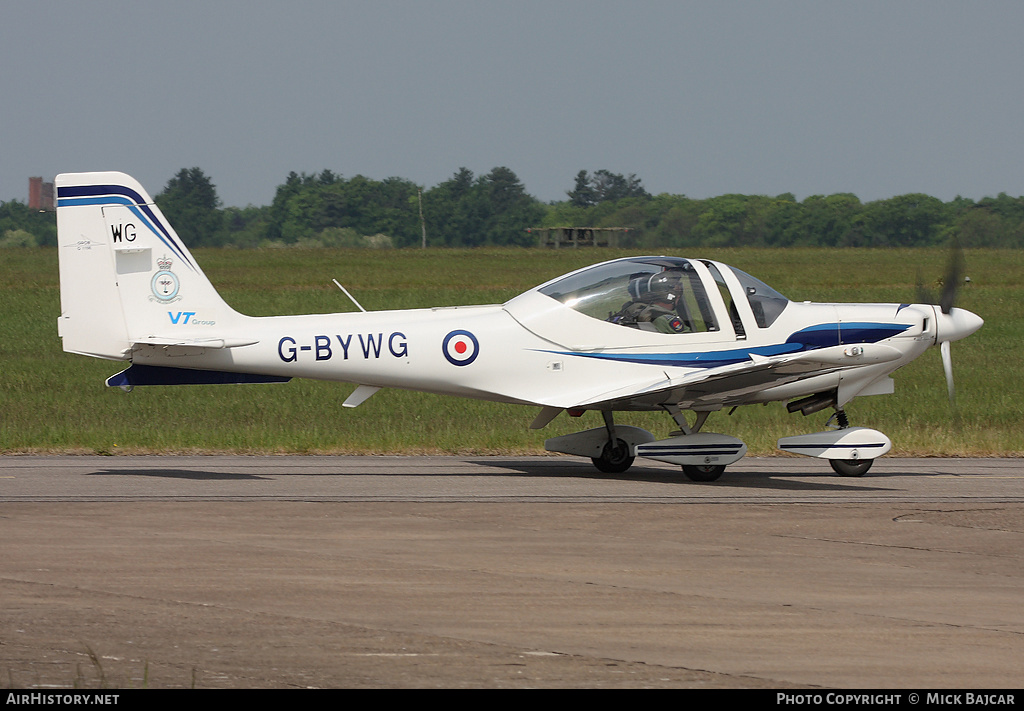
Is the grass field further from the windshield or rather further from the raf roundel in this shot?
the windshield

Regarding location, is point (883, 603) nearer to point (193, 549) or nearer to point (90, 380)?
point (193, 549)

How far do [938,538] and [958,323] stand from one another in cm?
417

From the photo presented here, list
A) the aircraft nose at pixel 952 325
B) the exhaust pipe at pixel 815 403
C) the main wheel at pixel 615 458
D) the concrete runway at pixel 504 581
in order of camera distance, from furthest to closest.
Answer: the main wheel at pixel 615 458 < the exhaust pipe at pixel 815 403 < the aircraft nose at pixel 952 325 < the concrete runway at pixel 504 581

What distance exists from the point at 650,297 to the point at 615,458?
189cm

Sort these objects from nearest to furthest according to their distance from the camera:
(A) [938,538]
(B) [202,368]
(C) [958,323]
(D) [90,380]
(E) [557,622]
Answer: (E) [557,622] → (A) [938,538] → (B) [202,368] → (C) [958,323] → (D) [90,380]

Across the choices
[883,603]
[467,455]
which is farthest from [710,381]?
[883,603]

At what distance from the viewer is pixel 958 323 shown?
41.9 ft

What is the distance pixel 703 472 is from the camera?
12453 mm

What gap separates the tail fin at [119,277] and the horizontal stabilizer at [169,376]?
9.8 inches

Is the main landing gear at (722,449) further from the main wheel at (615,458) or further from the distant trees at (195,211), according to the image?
the distant trees at (195,211)

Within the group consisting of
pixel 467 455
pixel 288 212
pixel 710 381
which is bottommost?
pixel 467 455

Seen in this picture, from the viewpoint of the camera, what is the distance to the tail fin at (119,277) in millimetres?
11812

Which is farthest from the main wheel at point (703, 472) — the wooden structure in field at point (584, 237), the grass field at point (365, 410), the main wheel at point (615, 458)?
the wooden structure in field at point (584, 237)

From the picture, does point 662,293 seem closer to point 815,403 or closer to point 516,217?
point 815,403
